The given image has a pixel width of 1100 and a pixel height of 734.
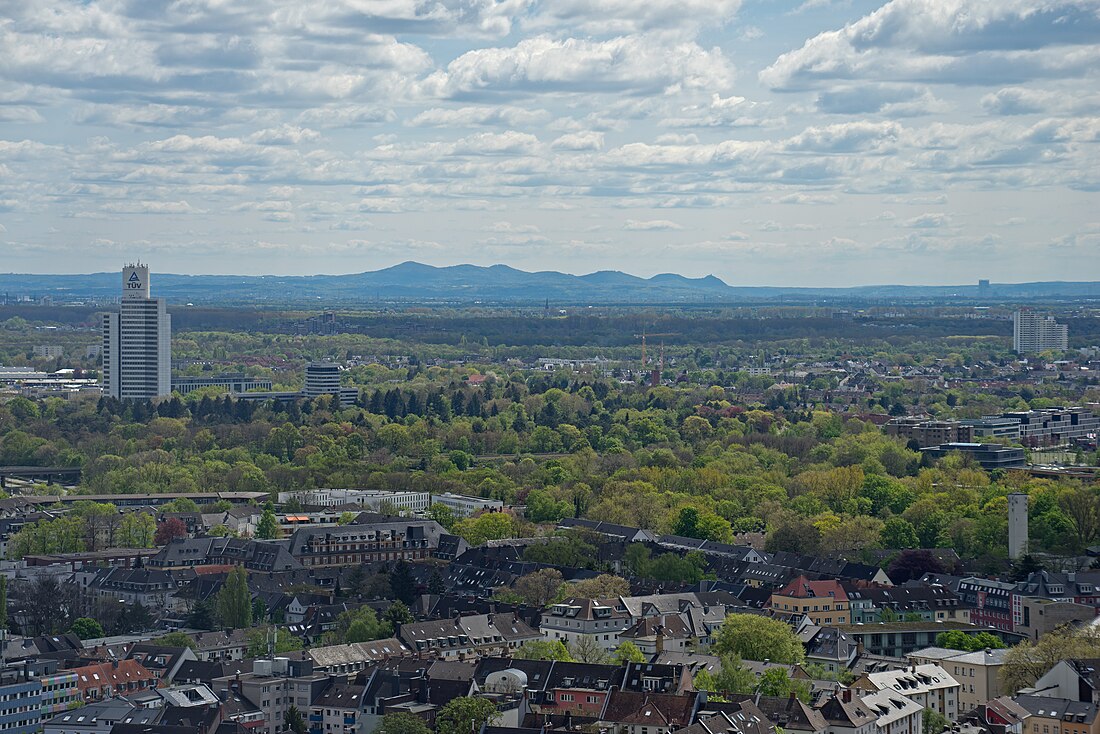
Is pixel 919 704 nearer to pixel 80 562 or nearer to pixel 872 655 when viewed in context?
pixel 872 655

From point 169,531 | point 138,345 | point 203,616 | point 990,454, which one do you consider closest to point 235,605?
point 203,616

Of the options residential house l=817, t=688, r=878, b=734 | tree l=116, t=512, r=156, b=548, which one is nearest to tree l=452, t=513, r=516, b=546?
tree l=116, t=512, r=156, b=548

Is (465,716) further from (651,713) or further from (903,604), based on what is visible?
(903,604)

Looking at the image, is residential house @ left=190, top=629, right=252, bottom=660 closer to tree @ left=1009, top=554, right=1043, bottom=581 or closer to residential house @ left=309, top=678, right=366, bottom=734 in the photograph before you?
residential house @ left=309, top=678, right=366, bottom=734

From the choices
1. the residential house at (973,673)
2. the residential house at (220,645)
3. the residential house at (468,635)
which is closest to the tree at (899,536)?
the residential house at (468,635)

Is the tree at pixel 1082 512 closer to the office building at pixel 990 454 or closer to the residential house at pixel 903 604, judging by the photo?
the residential house at pixel 903 604

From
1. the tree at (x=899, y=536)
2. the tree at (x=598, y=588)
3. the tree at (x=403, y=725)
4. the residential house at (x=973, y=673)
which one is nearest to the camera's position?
the tree at (x=403, y=725)
